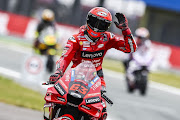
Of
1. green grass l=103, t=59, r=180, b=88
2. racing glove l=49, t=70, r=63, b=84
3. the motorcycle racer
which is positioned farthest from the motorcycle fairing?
green grass l=103, t=59, r=180, b=88

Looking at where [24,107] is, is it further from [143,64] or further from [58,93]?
[143,64]

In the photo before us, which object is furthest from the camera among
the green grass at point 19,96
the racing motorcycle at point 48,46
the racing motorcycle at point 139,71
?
the racing motorcycle at point 48,46

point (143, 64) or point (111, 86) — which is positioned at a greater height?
point (143, 64)

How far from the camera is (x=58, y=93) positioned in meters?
5.11

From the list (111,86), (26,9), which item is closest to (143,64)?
(111,86)

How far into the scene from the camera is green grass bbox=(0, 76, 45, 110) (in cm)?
917

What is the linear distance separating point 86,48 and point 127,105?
230 inches

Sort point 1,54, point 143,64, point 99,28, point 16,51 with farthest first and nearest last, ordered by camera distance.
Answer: point 16,51 < point 1,54 < point 143,64 < point 99,28

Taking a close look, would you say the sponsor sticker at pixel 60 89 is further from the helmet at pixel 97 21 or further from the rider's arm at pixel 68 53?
the helmet at pixel 97 21

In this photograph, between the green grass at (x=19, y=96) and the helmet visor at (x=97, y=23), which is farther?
the green grass at (x=19, y=96)

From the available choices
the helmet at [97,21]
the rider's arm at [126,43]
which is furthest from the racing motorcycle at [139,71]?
the helmet at [97,21]

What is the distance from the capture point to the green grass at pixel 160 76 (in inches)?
703

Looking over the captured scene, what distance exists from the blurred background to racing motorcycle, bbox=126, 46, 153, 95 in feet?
0.98

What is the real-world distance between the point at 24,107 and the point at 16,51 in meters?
12.6
